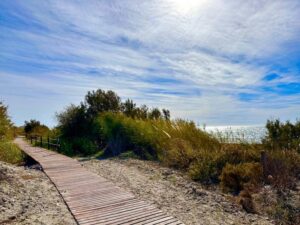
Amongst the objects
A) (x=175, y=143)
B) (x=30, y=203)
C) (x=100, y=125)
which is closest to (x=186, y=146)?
(x=175, y=143)

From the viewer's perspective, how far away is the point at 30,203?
639cm

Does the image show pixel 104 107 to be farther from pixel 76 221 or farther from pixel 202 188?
pixel 76 221

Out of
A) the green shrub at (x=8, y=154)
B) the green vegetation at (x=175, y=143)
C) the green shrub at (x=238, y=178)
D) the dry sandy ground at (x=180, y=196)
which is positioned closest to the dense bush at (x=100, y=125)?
the green vegetation at (x=175, y=143)

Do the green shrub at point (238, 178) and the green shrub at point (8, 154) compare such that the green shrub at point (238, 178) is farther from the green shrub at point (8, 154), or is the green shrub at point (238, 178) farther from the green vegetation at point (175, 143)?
the green shrub at point (8, 154)

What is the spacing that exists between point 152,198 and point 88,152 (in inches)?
495

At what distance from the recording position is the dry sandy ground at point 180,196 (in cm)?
552

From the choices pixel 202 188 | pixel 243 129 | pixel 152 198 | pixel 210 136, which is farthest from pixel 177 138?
pixel 152 198

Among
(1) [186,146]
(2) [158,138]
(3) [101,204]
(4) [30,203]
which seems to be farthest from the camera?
(2) [158,138]

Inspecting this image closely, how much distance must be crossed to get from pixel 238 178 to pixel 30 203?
5.12 metres

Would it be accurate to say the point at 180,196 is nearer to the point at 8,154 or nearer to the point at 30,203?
the point at 30,203

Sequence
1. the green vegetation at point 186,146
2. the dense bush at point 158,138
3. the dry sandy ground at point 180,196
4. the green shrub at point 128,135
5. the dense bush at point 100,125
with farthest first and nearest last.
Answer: the dense bush at point 100,125
the green shrub at point 128,135
the dense bush at point 158,138
the green vegetation at point 186,146
the dry sandy ground at point 180,196

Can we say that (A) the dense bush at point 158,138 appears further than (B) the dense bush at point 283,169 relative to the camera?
Yes

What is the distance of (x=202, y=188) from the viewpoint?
25.9ft

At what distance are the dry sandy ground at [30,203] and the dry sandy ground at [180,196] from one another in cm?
180
